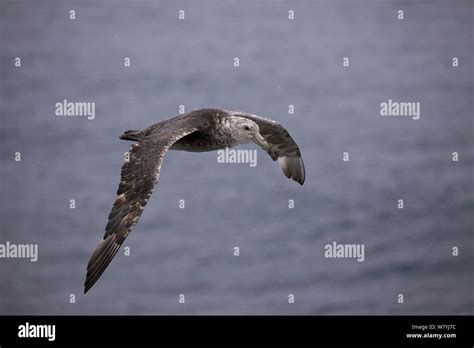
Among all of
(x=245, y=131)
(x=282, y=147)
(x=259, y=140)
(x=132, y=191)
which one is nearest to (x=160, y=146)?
(x=132, y=191)

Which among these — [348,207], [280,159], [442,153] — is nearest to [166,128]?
[280,159]

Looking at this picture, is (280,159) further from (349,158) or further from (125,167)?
(349,158)

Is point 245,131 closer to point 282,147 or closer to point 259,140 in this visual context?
point 259,140

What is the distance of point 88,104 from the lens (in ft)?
A: 95.1

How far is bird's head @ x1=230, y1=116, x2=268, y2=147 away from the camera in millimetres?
17156

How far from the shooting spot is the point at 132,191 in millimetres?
15531

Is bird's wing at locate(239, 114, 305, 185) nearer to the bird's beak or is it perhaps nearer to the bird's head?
the bird's beak

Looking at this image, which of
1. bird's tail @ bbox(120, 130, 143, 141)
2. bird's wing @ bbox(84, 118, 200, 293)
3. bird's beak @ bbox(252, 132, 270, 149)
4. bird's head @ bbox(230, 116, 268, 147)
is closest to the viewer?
bird's wing @ bbox(84, 118, 200, 293)

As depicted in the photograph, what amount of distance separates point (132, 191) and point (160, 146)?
29.2 inches

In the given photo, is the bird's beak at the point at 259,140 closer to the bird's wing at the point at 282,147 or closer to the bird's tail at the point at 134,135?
the bird's wing at the point at 282,147

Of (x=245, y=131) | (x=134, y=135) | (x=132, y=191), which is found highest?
(x=245, y=131)

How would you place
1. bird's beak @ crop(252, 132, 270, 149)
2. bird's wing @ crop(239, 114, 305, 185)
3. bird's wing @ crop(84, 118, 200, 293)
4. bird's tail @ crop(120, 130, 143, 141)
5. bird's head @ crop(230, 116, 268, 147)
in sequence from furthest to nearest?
bird's wing @ crop(239, 114, 305, 185), bird's beak @ crop(252, 132, 270, 149), bird's head @ crop(230, 116, 268, 147), bird's tail @ crop(120, 130, 143, 141), bird's wing @ crop(84, 118, 200, 293)

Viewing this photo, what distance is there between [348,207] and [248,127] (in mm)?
10307

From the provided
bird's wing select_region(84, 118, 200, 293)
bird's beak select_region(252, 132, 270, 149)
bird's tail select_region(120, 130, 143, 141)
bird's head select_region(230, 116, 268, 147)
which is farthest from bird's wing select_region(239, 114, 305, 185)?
bird's wing select_region(84, 118, 200, 293)
